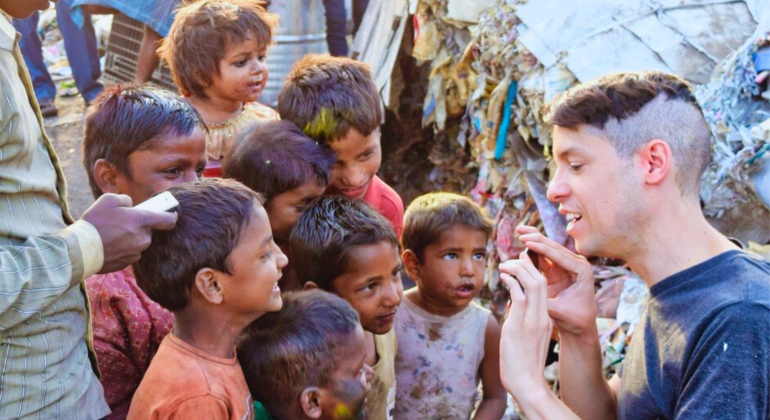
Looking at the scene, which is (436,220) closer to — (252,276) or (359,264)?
(359,264)

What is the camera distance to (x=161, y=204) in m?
1.99

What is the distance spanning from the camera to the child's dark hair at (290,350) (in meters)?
2.31

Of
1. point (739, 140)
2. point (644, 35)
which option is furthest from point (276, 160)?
point (644, 35)

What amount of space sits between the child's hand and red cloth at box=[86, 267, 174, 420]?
1052 mm

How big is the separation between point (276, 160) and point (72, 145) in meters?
6.47

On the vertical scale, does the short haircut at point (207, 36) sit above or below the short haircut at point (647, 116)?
below

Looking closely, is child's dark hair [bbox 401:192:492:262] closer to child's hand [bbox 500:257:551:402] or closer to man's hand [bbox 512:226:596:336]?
man's hand [bbox 512:226:596:336]

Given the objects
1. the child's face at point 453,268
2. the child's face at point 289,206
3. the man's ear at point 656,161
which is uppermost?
the man's ear at point 656,161

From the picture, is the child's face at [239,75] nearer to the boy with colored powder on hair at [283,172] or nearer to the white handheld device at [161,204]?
the boy with colored powder on hair at [283,172]

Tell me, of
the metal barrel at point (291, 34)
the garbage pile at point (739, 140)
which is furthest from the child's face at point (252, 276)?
the metal barrel at point (291, 34)

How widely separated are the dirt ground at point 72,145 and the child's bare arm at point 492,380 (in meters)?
Result: 5.01

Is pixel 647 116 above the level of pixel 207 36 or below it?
above

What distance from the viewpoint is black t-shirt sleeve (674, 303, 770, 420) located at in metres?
1.92

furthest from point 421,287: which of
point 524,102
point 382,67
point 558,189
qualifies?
point 382,67
